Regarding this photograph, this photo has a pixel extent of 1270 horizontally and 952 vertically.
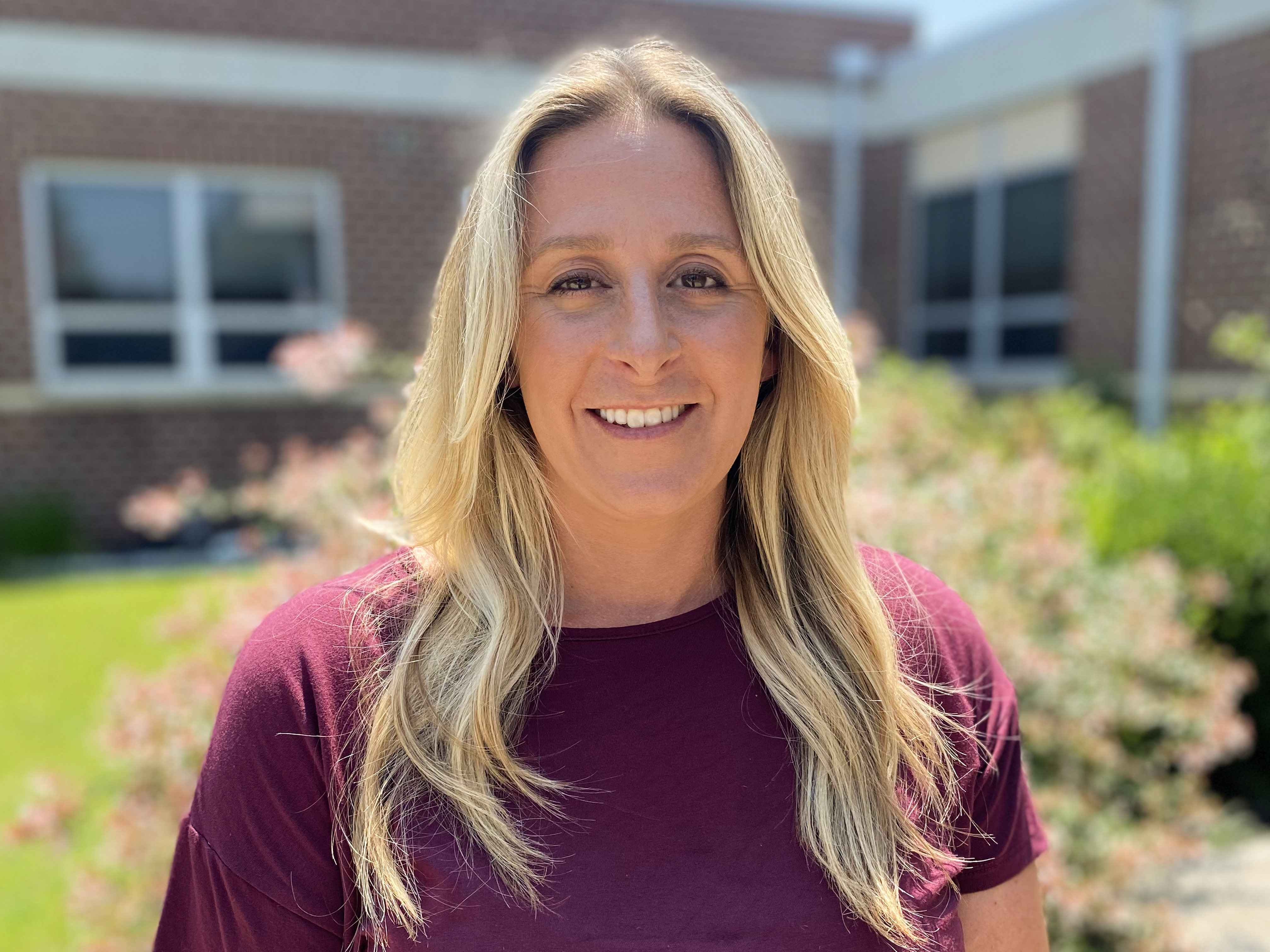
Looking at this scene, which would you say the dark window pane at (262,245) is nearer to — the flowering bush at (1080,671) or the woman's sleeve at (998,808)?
the flowering bush at (1080,671)

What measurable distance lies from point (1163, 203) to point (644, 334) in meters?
9.25

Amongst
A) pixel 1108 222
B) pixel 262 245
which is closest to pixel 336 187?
pixel 262 245

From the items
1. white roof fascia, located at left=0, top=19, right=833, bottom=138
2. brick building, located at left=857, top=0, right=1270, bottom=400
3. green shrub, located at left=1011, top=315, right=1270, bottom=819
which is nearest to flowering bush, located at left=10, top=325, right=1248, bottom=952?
green shrub, located at left=1011, top=315, right=1270, bottom=819

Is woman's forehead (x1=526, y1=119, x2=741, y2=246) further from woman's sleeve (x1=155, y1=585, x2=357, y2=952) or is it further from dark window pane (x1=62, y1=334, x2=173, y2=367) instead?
dark window pane (x1=62, y1=334, x2=173, y2=367)

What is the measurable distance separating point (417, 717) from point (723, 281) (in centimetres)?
69

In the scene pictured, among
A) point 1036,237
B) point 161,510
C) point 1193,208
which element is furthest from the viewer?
Answer: point 1036,237

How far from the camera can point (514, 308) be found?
4.74ft

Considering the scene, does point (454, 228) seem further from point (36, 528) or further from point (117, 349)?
point (36, 528)

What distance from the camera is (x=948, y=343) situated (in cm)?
1227

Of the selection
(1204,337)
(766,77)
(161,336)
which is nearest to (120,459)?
(161,336)

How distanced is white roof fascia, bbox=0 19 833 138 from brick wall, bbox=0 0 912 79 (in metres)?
0.12

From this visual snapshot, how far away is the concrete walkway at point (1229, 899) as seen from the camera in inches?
137

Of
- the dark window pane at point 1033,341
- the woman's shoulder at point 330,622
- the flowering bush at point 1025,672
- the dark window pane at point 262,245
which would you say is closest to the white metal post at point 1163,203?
the dark window pane at point 1033,341

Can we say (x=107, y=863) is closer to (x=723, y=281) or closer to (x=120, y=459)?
(x=723, y=281)
